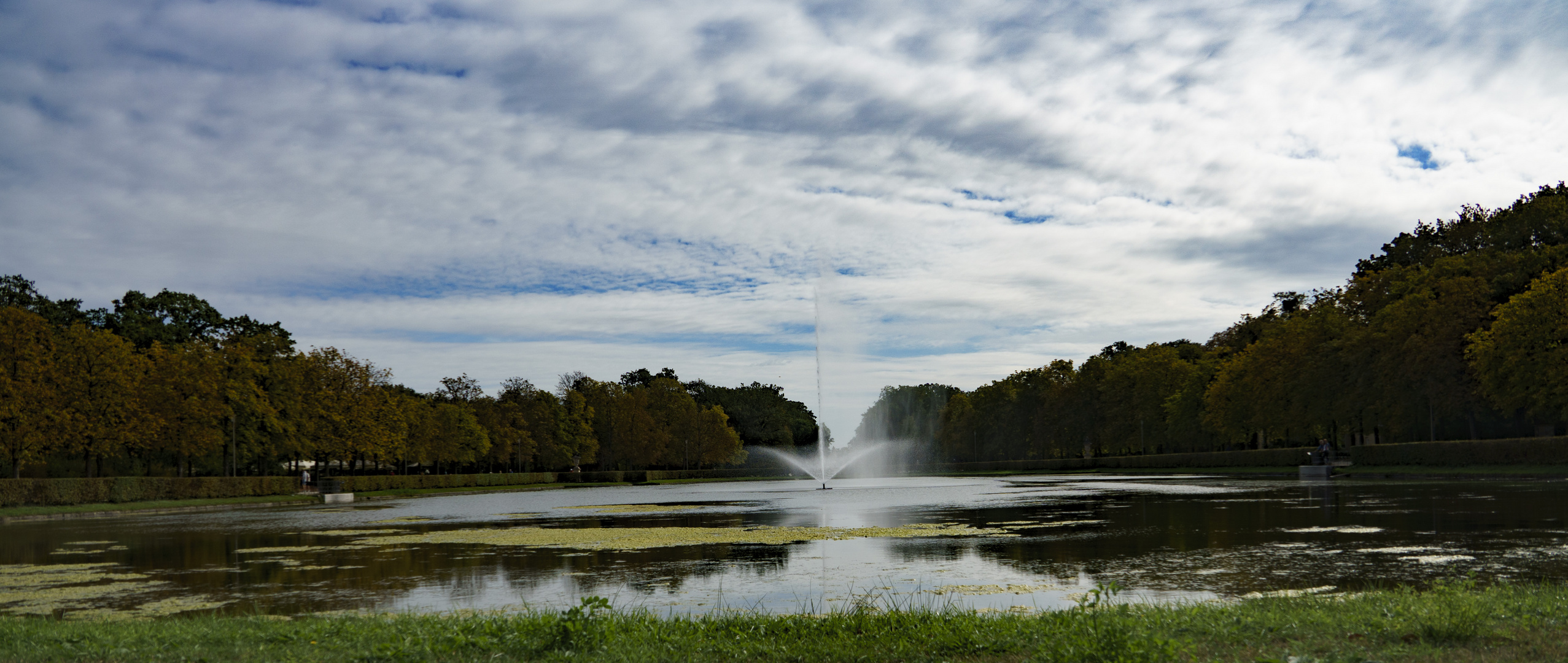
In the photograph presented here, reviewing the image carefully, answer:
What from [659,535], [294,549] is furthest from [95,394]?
[659,535]

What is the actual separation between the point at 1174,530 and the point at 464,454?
80.2m

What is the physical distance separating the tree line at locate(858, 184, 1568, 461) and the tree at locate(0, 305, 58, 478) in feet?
233

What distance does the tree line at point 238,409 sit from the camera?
5369 centimetres

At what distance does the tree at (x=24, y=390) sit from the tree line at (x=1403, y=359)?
233 ft

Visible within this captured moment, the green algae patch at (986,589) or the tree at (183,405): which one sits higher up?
the tree at (183,405)

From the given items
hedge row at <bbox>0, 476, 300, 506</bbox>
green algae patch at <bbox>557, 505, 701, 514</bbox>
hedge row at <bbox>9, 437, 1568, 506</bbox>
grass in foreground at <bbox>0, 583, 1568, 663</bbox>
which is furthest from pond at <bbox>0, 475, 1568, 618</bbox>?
hedge row at <bbox>0, 476, 300, 506</bbox>

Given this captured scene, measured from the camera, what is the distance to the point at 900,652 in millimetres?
8188

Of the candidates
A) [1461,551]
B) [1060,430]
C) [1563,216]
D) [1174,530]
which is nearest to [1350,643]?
[1461,551]

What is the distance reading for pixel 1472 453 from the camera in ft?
157

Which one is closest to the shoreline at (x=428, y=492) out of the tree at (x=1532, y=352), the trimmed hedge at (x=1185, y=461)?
the trimmed hedge at (x=1185, y=461)

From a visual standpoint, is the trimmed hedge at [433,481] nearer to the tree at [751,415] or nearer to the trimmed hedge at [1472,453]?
the trimmed hedge at [1472,453]

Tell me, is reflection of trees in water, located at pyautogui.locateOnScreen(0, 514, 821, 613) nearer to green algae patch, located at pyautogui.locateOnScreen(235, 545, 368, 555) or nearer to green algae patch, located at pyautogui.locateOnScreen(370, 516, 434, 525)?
green algae patch, located at pyautogui.locateOnScreen(235, 545, 368, 555)

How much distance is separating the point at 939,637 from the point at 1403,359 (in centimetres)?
6101

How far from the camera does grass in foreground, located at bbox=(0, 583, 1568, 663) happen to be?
762 centimetres
